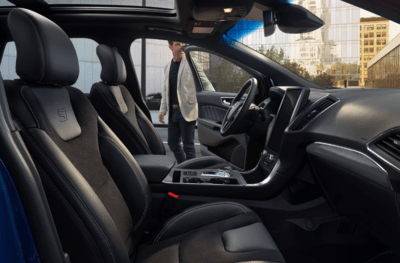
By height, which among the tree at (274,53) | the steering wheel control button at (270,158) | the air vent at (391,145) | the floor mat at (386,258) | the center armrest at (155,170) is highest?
the tree at (274,53)

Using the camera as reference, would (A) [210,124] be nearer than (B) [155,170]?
No

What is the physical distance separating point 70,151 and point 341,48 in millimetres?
1779

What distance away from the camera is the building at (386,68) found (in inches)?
41.3

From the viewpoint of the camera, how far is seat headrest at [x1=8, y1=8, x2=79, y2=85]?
3.02ft

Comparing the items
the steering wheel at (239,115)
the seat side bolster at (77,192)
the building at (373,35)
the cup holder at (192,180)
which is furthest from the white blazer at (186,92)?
the seat side bolster at (77,192)

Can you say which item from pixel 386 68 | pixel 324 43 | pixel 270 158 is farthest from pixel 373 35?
pixel 324 43

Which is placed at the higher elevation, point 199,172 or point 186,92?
point 186,92

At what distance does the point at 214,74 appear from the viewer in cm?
321

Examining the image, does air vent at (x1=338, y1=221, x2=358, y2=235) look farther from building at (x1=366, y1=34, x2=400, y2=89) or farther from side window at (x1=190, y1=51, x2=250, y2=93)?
side window at (x1=190, y1=51, x2=250, y2=93)

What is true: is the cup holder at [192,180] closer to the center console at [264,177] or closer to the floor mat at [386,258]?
the center console at [264,177]

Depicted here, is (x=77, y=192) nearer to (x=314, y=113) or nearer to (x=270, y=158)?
(x=314, y=113)

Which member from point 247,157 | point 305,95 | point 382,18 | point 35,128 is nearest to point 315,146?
point 305,95

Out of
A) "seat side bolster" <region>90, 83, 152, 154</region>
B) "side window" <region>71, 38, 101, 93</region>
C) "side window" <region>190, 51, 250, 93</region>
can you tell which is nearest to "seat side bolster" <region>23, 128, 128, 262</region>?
"seat side bolster" <region>90, 83, 152, 154</region>

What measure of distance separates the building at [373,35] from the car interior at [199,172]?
70 millimetres
